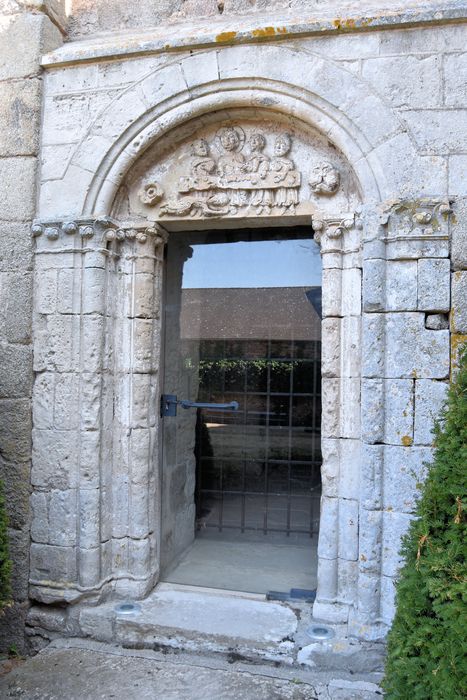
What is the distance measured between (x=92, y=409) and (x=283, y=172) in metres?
1.80

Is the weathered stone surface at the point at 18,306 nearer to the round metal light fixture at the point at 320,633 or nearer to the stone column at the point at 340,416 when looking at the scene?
the stone column at the point at 340,416

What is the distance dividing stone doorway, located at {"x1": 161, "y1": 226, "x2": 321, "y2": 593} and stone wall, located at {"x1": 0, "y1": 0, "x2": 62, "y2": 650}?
0.88 meters

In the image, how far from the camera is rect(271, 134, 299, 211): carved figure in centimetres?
320

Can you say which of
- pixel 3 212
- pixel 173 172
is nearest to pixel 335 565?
pixel 173 172

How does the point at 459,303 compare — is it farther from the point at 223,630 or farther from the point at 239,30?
the point at 223,630

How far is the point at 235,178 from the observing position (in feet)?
10.7

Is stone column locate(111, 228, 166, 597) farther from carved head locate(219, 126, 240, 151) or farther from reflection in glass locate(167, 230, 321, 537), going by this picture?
carved head locate(219, 126, 240, 151)

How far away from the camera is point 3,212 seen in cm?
339

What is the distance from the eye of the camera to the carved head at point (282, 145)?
127 inches

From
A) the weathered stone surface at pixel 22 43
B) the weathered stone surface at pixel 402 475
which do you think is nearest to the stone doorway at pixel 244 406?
the weathered stone surface at pixel 402 475

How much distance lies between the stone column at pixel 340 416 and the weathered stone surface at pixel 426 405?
0.33 m

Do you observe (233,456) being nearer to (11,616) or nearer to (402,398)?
(402,398)

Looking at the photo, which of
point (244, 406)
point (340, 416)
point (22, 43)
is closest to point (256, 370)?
point (244, 406)

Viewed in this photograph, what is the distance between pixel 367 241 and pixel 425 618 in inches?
72.2
